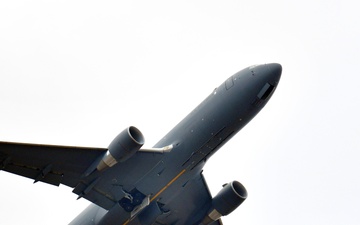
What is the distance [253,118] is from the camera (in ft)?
137

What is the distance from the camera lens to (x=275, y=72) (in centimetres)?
4041

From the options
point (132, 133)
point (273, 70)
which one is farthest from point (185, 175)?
point (273, 70)

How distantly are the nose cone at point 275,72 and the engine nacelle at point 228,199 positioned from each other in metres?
7.05

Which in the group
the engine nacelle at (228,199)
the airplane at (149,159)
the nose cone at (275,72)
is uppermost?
the nose cone at (275,72)

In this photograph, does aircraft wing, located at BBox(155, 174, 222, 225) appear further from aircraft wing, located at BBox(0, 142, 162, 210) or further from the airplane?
aircraft wing, located at BBox(0, 142, 162, 210)

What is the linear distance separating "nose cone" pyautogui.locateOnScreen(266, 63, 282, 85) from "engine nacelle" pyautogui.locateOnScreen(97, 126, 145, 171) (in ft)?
24.3

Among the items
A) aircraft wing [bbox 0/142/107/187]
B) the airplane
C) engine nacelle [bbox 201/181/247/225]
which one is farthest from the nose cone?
aircraft wing [bbox 0/142/107/187]

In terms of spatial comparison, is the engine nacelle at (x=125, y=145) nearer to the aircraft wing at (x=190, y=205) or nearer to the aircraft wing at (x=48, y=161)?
the aircraft wing at (x=48, y=161)

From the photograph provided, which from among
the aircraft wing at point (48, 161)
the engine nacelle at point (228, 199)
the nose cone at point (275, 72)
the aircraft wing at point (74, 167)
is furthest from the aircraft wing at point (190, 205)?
the nose cone at point (275, 72)

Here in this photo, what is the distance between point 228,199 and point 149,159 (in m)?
5.52

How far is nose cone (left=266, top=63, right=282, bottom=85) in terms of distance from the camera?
133ft

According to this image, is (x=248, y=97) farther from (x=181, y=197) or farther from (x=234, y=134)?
(x=181, y=197)

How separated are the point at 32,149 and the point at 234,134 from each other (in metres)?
10.7

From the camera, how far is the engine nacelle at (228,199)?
144 ft
